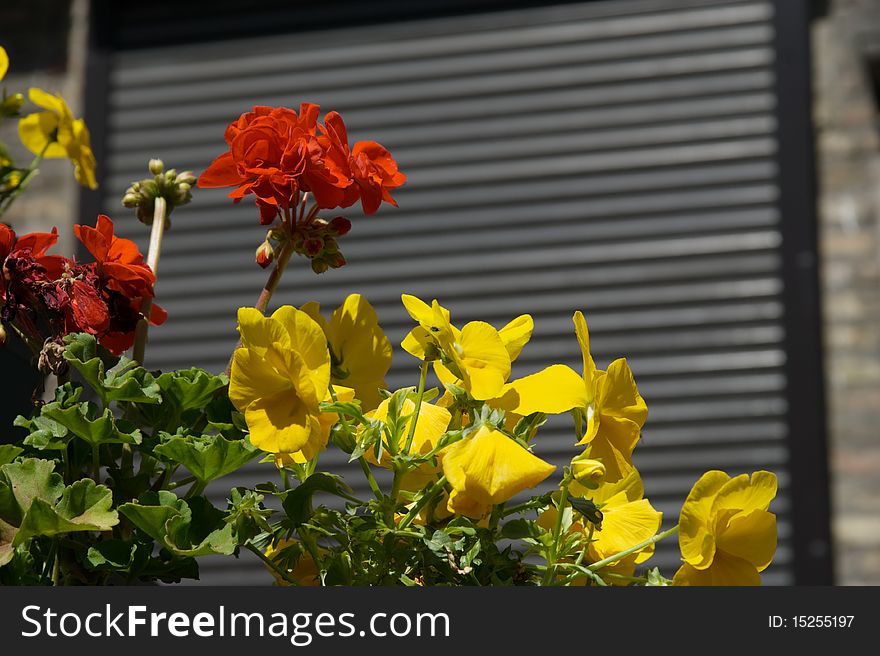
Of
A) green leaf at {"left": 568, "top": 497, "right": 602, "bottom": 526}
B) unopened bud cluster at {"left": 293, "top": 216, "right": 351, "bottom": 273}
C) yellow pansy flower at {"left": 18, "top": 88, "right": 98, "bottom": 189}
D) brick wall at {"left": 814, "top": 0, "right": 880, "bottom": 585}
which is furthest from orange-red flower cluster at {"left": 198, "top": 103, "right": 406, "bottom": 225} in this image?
brick wall at {"left": 814, "top": 0, "right": 880, "bottom": 585}

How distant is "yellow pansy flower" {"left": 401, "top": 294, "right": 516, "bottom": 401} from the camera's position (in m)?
0.59

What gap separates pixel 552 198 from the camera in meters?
3.16

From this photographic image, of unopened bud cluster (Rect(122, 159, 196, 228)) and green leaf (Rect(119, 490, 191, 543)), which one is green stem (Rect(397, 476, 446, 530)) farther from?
unopened bud cluster (Rect(122, 159, 196, 228))

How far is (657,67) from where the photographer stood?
3158 millimetres

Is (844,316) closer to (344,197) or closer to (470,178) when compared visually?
(470,178)

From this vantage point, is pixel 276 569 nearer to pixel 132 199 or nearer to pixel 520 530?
pixel 520 530

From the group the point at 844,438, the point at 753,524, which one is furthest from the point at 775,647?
the point at 844,438

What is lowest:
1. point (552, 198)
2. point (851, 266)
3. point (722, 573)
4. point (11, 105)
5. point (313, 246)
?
point (722, 573)

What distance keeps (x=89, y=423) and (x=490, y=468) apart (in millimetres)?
204

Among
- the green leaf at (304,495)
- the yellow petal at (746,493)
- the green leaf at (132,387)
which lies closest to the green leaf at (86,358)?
the green leaf at (132,387)

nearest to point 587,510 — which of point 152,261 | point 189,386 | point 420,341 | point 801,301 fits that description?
point 420,341

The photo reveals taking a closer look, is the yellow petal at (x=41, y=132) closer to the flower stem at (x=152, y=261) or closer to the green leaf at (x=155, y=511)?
the flower stem at (x=152, y=261)

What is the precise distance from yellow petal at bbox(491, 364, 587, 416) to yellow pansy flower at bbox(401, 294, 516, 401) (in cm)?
1

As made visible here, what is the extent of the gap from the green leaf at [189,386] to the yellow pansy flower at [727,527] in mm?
257
